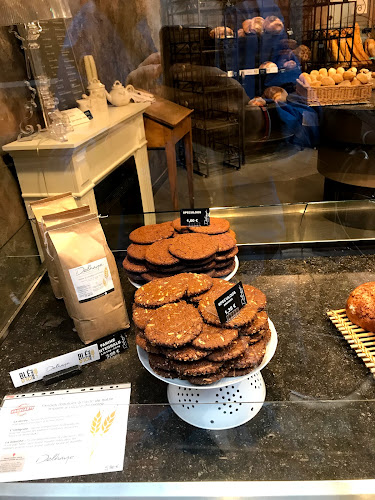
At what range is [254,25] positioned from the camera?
204cm

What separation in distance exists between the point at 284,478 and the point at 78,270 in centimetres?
72

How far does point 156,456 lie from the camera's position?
81 centimetres

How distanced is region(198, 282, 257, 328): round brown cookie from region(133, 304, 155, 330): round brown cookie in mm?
123

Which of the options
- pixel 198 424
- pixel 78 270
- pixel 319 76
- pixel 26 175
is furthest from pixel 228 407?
pixel 319 76

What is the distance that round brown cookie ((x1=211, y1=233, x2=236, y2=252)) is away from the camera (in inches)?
51.9

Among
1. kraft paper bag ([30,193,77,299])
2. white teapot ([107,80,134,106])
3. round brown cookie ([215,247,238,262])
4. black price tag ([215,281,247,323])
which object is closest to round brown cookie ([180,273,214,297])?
black price tag ([215,281,247,323])

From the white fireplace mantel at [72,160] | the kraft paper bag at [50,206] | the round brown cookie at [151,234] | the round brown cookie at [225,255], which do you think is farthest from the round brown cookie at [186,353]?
the white fireplace mantel at [72,160]

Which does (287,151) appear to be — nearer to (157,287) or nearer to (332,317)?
(332,317)

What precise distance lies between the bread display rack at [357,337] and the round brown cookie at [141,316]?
573 mm

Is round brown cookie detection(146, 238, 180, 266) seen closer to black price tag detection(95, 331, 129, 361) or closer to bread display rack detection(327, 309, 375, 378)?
black price tag detection(95, 331, 129, 361)

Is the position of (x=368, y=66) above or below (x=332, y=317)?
above

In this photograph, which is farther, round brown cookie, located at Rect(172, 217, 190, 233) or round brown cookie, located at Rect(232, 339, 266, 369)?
round brown cookie, located at Rect(172, 217, 190, 233)

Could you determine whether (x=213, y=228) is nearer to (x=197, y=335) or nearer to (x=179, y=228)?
(x=179, y=228)

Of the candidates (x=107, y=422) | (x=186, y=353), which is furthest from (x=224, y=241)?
(x=107, y=422)
